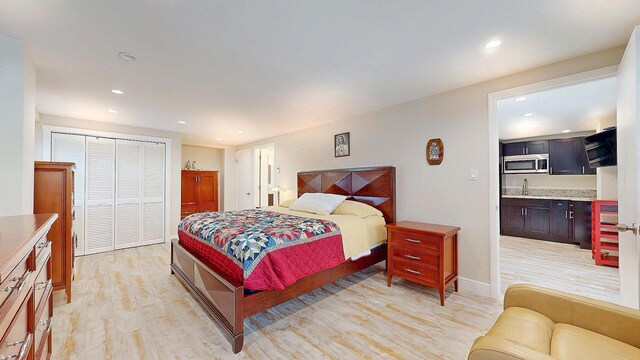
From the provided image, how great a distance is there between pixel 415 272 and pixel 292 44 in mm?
2493

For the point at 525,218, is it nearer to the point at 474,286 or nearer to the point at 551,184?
the point at 551,184

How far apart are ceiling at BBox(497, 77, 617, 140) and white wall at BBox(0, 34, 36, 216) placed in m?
4.40

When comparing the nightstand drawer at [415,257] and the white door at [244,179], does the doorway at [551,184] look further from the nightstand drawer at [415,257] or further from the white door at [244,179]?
the white door at [244,179]

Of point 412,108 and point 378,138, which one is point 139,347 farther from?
point 412,108

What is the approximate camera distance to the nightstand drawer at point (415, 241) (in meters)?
2.56

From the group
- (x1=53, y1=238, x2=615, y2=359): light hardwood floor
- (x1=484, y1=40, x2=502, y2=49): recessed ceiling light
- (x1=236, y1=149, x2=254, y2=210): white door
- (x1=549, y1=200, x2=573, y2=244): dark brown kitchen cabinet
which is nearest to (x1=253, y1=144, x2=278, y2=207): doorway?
(x1=236, y1=149, x2=254, y2=210): white door

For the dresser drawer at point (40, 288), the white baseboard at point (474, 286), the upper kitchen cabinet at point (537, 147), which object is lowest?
the white baseboard at point (474, 286)

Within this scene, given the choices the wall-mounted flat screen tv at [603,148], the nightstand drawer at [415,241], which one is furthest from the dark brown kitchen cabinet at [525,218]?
the nightstand drawer at [415,241]

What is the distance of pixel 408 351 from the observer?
1.82 meters

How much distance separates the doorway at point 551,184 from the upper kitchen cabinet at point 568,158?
1cm

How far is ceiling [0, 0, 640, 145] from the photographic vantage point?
1.59 metres

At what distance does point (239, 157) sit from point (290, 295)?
5219mm

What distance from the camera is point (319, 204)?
3578 mm

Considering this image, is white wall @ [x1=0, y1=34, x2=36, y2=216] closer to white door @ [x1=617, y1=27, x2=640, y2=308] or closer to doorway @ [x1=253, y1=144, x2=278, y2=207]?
white door @ [x1=617, y1=27, x2=640, y2=308]
